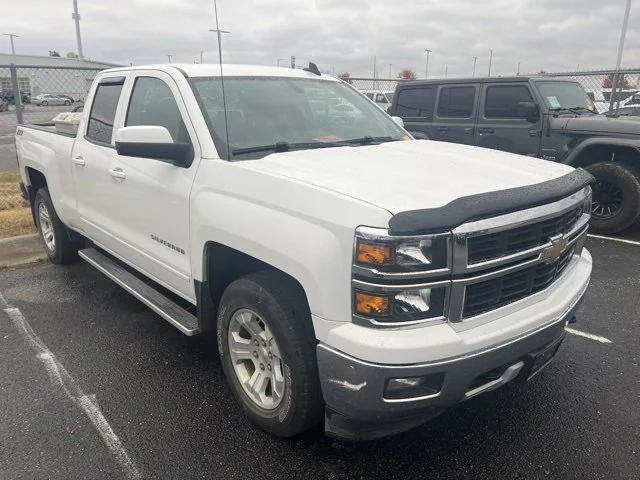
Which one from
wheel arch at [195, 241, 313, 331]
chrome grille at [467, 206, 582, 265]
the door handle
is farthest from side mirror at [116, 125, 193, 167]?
chrome grille at [467, 206, 582, 265]

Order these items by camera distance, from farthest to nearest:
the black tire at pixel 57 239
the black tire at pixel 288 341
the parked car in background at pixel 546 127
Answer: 1. the parked car in background at pixel 546 127
2. the black tire at pixel 57 239
3. the black tire at pixel 288 341

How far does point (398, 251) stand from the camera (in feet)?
6.66

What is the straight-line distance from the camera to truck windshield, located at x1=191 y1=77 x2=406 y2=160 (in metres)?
3.07

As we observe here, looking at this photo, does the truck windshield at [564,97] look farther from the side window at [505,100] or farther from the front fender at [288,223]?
the front fender at [288,223]

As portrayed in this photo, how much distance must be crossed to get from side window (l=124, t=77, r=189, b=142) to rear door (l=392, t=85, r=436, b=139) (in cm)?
538

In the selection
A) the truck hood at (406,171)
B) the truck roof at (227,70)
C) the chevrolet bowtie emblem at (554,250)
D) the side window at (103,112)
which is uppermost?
the truck roof at (227,70)

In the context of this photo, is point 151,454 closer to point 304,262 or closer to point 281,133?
point 304,262

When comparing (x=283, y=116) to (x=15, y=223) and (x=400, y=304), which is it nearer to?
(x=400, y=304)

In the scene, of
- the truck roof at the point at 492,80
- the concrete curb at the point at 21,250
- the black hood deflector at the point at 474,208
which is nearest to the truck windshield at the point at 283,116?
the black hood deflector at the point at 474,208

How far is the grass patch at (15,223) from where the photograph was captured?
6246mm

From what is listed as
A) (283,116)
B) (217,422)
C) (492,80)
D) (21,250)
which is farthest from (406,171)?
(492,80)

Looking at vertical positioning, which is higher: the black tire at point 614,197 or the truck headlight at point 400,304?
the truck headlight at point 400,304

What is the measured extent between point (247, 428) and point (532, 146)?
5996 mm

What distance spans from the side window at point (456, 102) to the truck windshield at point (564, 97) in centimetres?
103
